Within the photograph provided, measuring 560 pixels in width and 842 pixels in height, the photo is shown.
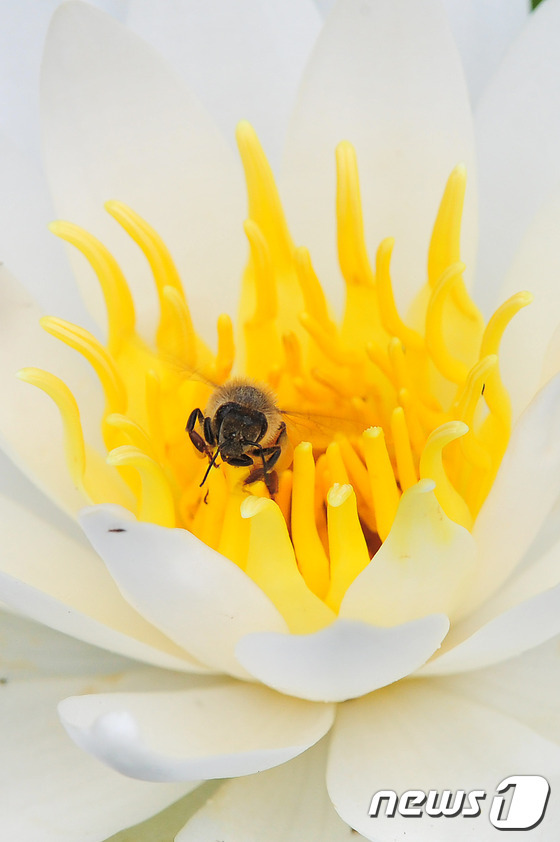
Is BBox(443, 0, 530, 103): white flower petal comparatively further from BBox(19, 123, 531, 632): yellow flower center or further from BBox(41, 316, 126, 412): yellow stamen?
BBox(41, 316, 126, 412): yellow stamen

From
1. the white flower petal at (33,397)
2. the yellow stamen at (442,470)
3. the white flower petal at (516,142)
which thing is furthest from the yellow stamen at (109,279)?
the white flower petal at (516,142)

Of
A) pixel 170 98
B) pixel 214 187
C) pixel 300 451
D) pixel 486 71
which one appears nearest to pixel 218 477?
pixel 300 451

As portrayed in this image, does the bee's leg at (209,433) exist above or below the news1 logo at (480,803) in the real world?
above

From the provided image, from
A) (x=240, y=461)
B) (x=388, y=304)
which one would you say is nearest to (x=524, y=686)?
(x=240, y=461)

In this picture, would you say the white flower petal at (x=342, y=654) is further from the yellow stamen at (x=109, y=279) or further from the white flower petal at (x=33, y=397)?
the yellow stamen at (x=109, y=279)

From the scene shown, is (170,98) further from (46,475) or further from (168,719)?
(168,719)

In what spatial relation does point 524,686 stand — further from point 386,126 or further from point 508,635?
point 386,126

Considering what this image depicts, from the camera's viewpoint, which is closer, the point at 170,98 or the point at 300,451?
the point at 300,451
